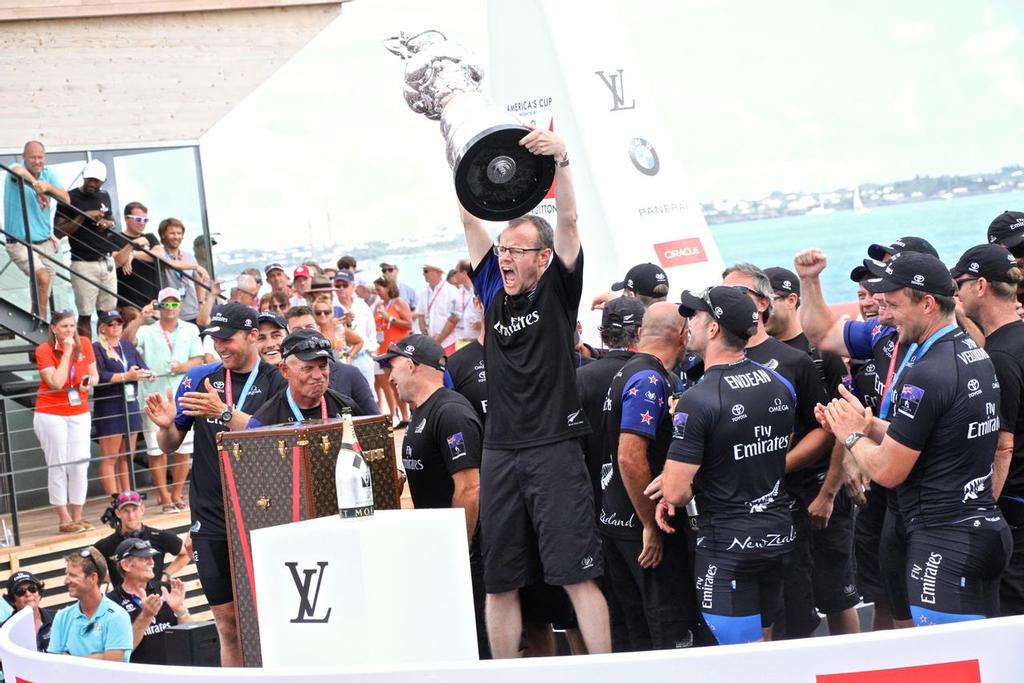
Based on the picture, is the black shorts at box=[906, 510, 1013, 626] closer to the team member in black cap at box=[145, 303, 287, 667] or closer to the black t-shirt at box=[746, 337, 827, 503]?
the black t-shirt at box=[746, 337, 827, 503]

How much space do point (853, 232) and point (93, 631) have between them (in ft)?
316

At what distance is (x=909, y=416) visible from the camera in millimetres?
3904

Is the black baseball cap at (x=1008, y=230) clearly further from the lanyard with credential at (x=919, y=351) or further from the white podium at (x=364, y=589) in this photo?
the white podium at (x=364, y=589)

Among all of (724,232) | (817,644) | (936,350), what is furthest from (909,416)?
(724,232)

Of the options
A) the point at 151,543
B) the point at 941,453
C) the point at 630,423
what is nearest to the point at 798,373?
the point at 630,423

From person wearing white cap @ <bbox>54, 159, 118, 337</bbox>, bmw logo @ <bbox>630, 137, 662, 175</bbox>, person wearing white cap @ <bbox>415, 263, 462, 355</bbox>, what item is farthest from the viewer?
person wearing white cap @ <bbox>415, 263, 462, 355</bbox>

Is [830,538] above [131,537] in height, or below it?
below

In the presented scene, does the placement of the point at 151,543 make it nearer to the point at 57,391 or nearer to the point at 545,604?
the point at 57,391

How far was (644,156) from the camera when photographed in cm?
891

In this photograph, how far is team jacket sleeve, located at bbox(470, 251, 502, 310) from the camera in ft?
15.2

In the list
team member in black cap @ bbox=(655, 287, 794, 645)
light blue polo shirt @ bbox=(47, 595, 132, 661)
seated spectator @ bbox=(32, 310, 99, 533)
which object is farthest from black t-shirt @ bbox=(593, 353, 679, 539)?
seated spectator @ bbox=(32, 310, 99, 533)

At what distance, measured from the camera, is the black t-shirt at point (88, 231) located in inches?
453

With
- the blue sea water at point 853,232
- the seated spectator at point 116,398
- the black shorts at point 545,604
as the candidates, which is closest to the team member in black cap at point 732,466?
the black shorts at point 545,604

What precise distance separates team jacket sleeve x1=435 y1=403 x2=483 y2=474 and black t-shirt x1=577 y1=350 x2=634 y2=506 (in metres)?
0.57
